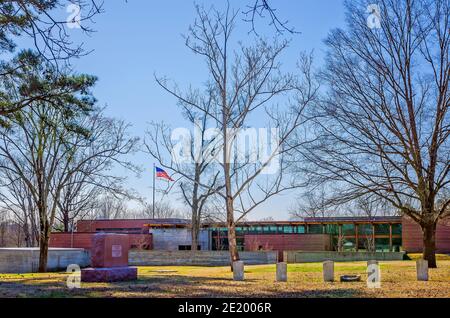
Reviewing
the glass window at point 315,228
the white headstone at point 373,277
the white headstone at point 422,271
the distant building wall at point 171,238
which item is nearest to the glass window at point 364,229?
the glass window at point 315,228

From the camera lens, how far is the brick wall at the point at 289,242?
6003 centimetres

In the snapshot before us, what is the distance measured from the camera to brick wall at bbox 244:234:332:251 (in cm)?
6003

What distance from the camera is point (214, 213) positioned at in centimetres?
5150

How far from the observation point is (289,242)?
60.7 metres

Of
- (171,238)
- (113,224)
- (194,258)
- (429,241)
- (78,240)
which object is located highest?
(113,224)

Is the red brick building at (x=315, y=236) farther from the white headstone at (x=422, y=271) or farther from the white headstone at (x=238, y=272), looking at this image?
the white headstone at (x=422, y=271)

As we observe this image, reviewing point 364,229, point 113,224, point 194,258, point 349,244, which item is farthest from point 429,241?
point 113,224

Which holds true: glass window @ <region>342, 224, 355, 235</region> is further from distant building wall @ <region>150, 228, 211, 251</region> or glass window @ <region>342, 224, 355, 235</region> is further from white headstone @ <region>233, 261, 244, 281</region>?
white headstone @ <region>233, 261, 244, 281</region>

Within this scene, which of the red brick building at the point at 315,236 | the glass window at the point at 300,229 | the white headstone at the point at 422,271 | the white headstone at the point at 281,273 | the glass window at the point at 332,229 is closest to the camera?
the white headstone at the point at 422,271

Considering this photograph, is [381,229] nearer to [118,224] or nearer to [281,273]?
[118,224]

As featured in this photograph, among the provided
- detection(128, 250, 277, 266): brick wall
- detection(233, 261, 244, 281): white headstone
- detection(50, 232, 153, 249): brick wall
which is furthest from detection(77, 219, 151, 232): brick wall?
detection(233, 261, 244, 281): white headstone

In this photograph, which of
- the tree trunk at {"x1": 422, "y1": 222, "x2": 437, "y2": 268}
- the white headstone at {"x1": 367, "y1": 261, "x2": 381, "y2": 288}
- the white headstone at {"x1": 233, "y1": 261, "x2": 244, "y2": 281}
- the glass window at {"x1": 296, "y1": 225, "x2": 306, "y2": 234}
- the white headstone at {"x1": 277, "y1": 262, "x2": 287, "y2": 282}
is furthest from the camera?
the glass window at {"x1": 296, "y1": 225, "x2": 306, "y2": 234}

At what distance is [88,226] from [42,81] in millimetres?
53462
